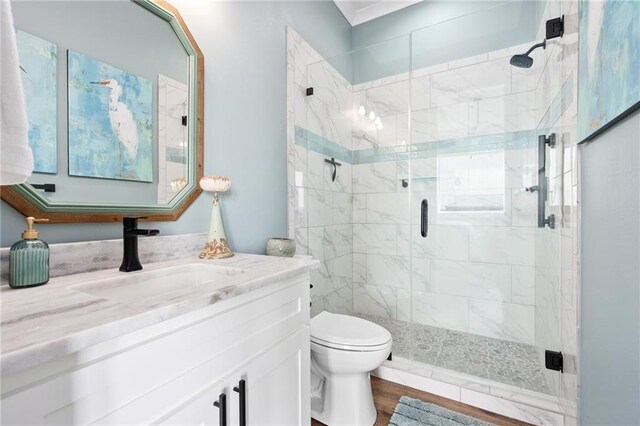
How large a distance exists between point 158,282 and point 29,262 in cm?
34

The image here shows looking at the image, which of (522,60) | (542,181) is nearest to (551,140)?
(542,181)

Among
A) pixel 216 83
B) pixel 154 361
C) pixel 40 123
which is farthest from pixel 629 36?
pixel 40 123

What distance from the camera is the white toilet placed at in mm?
1414

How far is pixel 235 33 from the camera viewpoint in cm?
156

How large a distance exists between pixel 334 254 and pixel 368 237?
450 mm

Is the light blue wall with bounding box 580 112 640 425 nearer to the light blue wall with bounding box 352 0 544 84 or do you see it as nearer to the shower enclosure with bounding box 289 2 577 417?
the shower enclosure with bounding box 289 2 577 417

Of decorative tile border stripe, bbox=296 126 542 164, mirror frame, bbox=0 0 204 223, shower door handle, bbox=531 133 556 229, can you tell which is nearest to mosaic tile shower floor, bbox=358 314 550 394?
shower door handle, bbox=531 133 556 229

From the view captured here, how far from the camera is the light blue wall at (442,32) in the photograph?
2.25 metres

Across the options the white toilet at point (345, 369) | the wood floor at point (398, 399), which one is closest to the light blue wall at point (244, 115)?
the white toilet at point (345, 369)

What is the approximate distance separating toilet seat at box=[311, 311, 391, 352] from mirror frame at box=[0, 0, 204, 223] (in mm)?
924

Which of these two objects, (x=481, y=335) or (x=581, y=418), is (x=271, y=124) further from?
(x=481, y=335)

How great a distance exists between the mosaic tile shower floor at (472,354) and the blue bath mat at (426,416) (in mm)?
343

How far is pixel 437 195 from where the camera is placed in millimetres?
2461

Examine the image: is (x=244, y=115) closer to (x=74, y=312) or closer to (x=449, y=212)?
(x=74, y=312)
